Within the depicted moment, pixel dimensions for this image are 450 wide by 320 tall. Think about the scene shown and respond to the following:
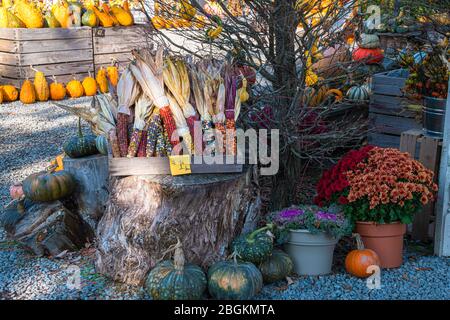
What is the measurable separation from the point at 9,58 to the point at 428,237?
6.54 metres

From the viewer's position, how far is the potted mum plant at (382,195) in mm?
3834

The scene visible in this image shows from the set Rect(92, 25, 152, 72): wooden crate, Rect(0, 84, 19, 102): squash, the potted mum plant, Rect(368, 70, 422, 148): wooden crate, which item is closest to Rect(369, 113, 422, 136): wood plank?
Rect(368, 70, 422, 148): wooden crate

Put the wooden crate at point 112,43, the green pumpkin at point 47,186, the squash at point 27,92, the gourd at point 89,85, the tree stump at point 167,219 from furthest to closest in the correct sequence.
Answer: the wooden crate at point 112,43 < the gourd at point 89,85 < the squash at point 27,92 < the green pumpkin at point 47,186 < the tree stump at point 167,219

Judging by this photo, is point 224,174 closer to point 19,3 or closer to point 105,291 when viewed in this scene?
point 105,291

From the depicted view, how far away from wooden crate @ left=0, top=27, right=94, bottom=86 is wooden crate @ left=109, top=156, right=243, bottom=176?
5.71 m

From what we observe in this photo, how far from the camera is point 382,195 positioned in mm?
3801

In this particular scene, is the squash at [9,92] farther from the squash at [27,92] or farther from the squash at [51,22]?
the squash at [51,22]

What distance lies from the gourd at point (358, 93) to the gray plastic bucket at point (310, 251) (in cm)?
314

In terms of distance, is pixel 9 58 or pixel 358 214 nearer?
pixel 358 214

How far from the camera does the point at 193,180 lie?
11.9 ft

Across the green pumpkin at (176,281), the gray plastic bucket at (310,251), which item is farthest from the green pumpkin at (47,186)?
the gray plastic bucket at (310,251)

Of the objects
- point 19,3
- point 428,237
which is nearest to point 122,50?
point 19,3

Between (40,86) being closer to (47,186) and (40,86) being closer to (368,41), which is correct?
(368,41)

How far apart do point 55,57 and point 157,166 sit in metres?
6.05
